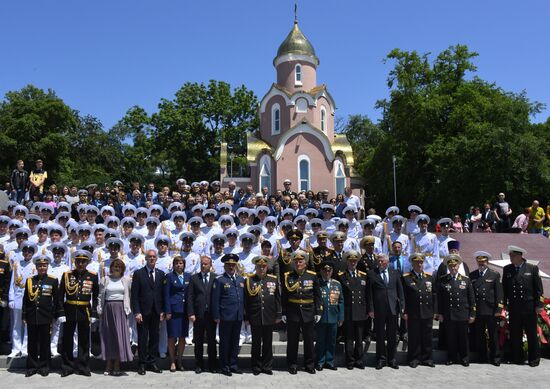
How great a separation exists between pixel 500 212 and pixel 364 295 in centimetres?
980

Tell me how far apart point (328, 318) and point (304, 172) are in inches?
1135

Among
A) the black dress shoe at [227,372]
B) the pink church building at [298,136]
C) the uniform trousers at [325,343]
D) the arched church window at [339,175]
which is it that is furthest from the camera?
the arched church window at [339,175]

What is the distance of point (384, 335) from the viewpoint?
867 centimetres

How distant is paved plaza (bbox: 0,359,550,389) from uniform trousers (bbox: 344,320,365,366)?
208 millimetres

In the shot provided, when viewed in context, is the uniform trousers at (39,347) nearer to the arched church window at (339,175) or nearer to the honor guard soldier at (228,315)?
the honor guard soldier at (228,315)

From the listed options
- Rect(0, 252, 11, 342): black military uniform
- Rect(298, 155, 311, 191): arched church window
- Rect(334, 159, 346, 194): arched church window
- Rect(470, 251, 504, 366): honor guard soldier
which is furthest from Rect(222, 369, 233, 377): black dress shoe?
Rect(334, 159, 346, 194): arched church window

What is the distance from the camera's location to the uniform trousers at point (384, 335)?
859 cm

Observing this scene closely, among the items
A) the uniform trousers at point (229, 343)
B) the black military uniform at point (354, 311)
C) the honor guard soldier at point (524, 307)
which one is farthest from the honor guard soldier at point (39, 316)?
the honor guard soldier at point (524, 307)

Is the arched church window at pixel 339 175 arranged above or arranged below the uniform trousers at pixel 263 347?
above

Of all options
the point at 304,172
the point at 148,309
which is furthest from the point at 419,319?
the point at 304,172

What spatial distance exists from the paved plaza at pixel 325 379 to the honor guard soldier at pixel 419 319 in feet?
0.99

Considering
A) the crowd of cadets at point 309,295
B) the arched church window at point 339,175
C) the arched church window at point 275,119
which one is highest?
the arched church window at point 275,119

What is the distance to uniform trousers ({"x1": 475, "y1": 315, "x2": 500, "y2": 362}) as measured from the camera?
29.0 ft

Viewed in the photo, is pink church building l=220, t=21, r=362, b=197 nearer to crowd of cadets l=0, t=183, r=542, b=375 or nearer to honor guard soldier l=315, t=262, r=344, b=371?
crowd of cadets l=0, t=183, r=542, b=375
